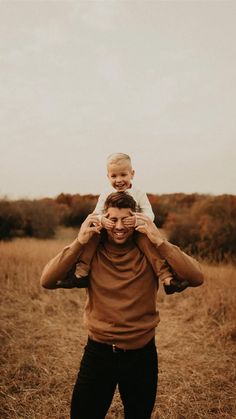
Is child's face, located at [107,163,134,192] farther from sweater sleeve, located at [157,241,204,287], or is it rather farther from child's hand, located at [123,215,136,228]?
sweater sleeve, located at [157,241,204,287]

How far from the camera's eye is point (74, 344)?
19.0 feet

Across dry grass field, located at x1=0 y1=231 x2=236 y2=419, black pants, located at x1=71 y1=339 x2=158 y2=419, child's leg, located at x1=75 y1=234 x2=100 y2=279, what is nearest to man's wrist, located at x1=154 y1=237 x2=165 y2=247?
child's leg, located at x1=75 y1=234 x2=100 y2=279

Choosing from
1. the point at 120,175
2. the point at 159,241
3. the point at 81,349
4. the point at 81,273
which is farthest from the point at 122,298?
the point at 81,349

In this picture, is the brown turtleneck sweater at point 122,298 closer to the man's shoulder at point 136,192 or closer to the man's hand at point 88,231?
the man's hand at point 88,231

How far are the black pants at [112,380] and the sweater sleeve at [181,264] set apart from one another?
480 millimetres

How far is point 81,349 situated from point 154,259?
13.1 ft

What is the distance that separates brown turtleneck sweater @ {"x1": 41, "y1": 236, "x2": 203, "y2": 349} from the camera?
2.06 m

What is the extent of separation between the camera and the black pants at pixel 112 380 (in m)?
2.07

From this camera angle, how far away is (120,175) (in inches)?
136

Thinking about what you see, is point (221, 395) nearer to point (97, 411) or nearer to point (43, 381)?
point (43, 381)

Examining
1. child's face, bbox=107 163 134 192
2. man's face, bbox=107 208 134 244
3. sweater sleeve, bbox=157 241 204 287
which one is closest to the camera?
Answer: sweater sleeve, bbox=157 241 204 287

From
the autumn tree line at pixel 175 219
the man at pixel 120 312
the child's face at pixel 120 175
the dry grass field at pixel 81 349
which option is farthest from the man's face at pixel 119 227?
the autumn tree line at pixel 175 219

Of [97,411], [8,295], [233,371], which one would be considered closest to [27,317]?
[8,295]

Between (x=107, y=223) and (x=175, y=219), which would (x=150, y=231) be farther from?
(x=175, y=219)
